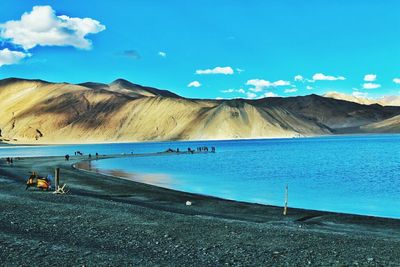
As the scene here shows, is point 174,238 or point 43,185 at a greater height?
point 43,185

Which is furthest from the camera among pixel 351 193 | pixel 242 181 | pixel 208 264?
pixel 242 181

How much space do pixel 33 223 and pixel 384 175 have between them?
117 feet

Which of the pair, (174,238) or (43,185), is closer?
(174,238)

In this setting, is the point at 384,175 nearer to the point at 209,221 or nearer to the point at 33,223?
the point at 209,221

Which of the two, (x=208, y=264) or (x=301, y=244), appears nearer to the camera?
(x=208, y=264)

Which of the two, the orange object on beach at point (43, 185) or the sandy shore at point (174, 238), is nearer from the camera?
the sandy shore at point (174, 238)

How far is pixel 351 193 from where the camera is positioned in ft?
104

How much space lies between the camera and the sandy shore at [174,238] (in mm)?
10875

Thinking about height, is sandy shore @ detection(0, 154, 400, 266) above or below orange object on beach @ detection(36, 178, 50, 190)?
below

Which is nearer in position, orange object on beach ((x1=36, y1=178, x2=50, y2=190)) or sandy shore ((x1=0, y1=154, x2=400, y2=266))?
sandy shore ((x1=0, y1=154, x2=400, y2=266))

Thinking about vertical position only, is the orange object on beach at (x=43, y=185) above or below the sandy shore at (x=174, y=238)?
above

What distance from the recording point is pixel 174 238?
13344mm

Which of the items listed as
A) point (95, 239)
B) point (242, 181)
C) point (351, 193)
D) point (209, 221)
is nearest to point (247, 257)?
point (95, 239)

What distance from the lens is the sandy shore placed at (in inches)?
428
